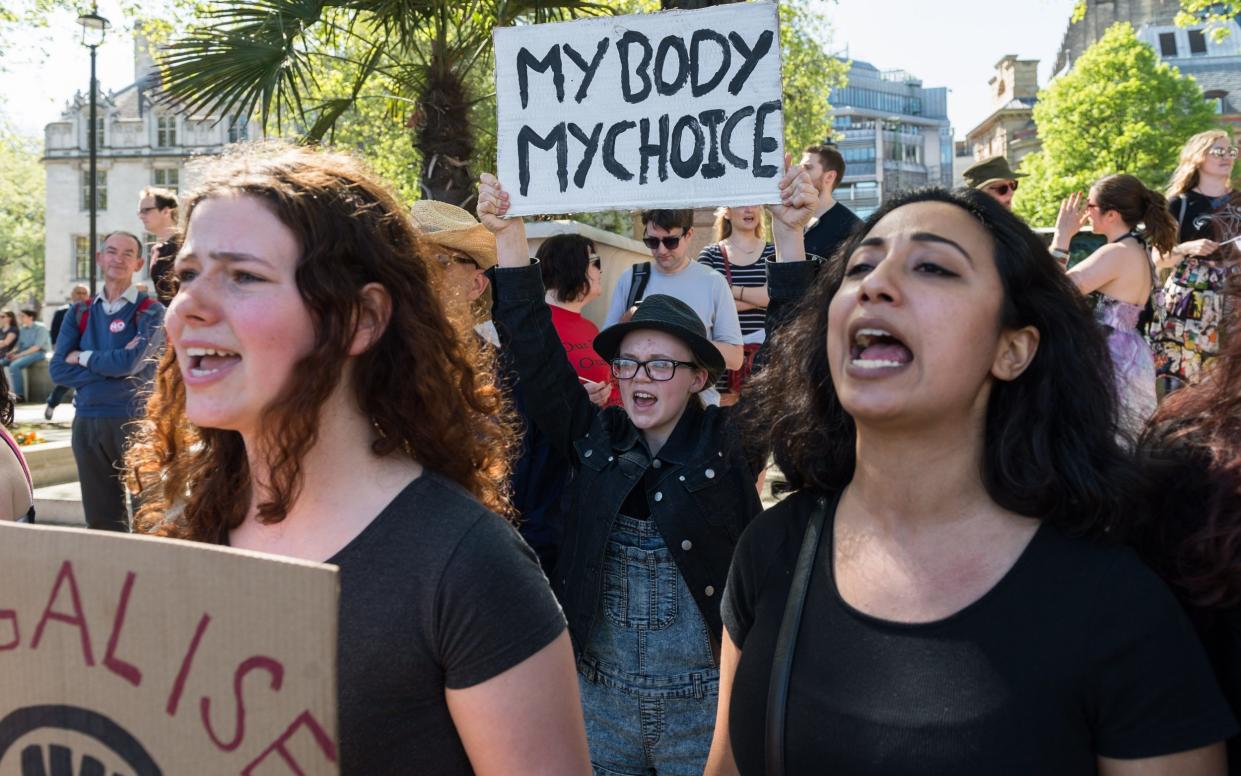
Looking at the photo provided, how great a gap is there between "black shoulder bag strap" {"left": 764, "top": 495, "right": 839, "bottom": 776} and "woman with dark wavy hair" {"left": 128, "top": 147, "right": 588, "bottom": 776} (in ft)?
1.01

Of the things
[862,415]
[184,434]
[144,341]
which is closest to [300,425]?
[184,434]

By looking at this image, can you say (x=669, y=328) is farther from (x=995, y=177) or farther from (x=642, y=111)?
(x=995, y=177)

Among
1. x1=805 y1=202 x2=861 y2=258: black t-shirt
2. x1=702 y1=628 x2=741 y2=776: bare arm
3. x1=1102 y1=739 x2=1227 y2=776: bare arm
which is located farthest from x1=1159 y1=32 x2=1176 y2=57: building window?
x1=1102 y1=739 x2=1227 y2=776: bare arm

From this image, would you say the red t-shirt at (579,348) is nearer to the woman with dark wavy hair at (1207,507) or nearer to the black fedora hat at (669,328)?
the black fedora hat at (669,328)

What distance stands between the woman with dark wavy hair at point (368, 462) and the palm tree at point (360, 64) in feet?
16.2

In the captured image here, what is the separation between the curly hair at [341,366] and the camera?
5.53 feet

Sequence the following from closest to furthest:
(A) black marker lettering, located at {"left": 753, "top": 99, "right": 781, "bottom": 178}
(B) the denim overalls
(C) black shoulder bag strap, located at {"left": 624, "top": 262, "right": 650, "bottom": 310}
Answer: (B) the denim overalls → (A) black marker lettering, located at {"left": 753, "top": 99, "right": 781, "bottom": 178} → (C) black shoulder bag strap, located at {"left": 624, "top": 262, "right": 650, "bottom": 310}

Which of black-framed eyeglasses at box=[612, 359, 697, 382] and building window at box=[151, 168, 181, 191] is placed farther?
building window at box=[151, 168, 181, 191]

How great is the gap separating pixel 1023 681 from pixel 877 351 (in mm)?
550

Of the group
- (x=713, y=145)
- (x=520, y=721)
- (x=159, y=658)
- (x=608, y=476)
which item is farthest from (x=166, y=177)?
(x=159, y=658)

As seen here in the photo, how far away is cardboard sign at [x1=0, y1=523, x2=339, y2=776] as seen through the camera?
1142 millimetres

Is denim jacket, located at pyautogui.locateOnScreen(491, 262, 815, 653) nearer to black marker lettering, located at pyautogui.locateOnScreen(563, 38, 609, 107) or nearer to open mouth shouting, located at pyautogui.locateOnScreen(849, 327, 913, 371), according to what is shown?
black marker lettering, located at pyautogui.locateOnScreen(563, 38, 609, 107)

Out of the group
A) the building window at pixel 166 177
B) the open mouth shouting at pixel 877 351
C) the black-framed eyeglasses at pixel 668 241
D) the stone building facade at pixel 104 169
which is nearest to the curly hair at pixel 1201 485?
the open mouth shouting at pixel 877 351

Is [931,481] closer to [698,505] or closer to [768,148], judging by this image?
[698,505]
